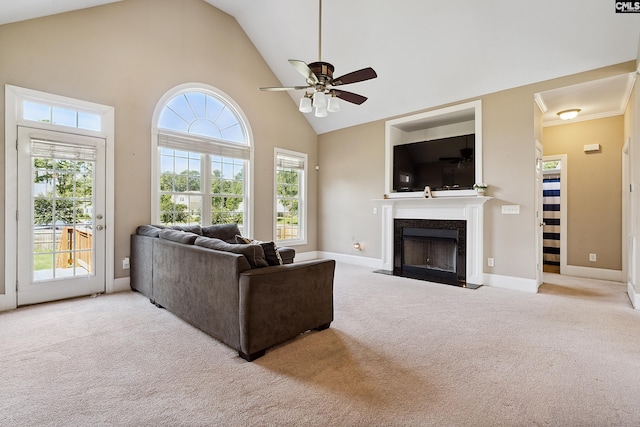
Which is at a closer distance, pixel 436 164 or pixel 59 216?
pixel 59 216

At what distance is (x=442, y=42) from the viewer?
13.8 ft

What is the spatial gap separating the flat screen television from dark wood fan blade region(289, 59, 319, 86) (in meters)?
2.89

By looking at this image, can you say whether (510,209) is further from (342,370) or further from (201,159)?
(201,159)

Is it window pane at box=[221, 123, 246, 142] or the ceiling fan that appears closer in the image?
the ceiling fan

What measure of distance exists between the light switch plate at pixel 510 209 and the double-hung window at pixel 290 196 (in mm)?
3813

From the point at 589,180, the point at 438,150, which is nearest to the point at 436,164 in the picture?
the point at 438,150

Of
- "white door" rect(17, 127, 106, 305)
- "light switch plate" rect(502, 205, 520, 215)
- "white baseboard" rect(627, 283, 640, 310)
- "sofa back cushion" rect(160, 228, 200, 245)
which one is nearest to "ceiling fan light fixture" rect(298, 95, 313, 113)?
"sofa back cushion" rect(160, 228, 200, 245)

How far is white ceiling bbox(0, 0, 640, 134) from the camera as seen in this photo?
3424mm

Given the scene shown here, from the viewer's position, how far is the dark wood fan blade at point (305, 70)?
8.94 feet

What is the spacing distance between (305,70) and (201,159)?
2.88 metres

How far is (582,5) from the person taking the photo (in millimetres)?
3268

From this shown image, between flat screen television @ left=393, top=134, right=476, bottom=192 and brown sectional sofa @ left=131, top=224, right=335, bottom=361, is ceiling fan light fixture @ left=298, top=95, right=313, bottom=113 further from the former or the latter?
flat screen television @ left=393, top=134, right=476, bottom=192

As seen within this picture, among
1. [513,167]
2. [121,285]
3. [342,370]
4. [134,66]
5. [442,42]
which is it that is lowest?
[342,370]

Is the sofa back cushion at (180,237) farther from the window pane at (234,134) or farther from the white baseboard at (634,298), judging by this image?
the white baseboard at (634,298)
